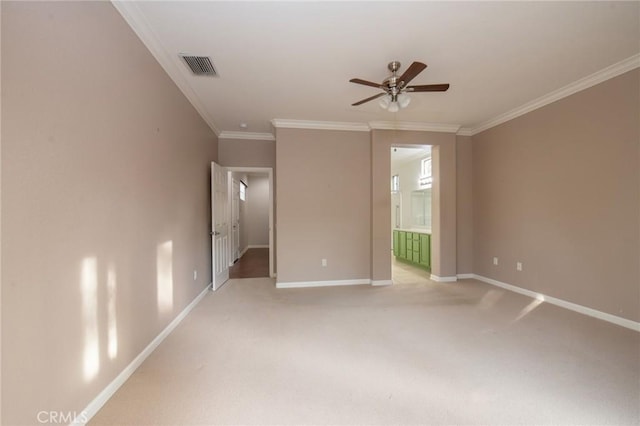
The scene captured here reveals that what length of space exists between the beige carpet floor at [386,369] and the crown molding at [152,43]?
8.56ft

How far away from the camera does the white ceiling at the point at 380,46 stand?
1883 mm

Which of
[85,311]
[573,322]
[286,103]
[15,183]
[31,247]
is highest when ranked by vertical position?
[286,103]

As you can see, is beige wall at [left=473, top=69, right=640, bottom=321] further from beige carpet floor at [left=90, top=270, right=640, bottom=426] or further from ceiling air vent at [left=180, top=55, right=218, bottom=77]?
ceiling air vent at [left=180, top=55, right=218, bottom=77]

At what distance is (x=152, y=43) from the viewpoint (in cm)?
213

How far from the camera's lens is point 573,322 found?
2.74 meters

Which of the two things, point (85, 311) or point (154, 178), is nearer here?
point (85, 311)

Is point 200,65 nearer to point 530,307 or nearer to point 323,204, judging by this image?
point 323,204

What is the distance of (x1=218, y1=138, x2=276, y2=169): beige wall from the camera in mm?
4676

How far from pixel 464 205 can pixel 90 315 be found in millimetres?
5141

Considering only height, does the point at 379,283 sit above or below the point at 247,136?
below

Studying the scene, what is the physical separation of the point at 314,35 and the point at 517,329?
3.42 m

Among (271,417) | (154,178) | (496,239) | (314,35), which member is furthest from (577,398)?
(154,178)

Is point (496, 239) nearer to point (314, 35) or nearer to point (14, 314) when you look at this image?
point (314, 35)

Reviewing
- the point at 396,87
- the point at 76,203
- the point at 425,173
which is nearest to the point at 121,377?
the point at 76,203
